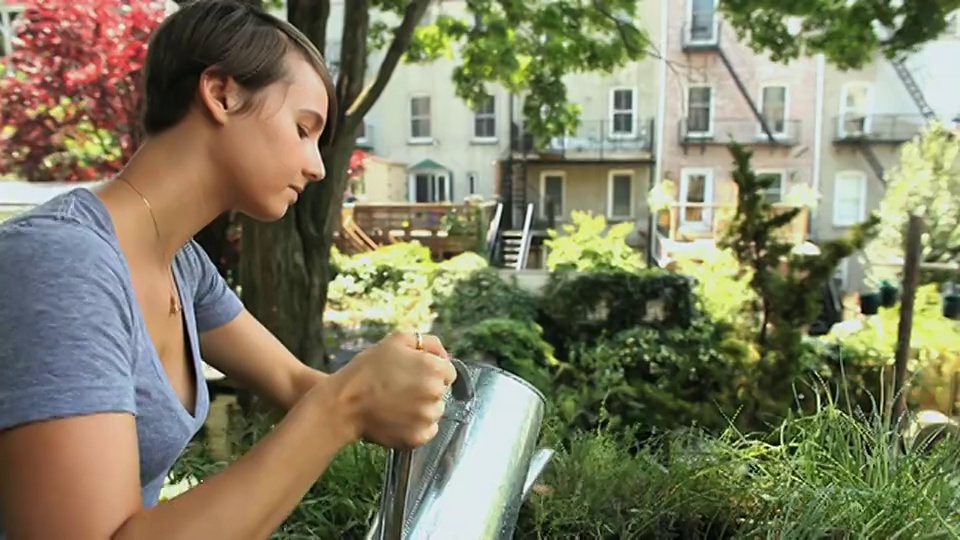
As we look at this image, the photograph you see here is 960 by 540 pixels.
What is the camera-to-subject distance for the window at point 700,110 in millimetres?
15773

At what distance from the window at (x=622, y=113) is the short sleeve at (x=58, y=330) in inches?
644

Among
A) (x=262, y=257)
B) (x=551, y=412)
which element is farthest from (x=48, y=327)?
(x=262, y=257)

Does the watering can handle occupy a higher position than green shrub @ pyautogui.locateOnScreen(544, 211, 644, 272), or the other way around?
the watering can handle

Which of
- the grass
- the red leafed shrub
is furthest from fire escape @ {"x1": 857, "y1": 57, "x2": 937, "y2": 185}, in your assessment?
the grass

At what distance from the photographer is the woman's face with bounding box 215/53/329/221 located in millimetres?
824

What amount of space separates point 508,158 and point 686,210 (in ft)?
13.3

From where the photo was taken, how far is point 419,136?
1753 centimetres

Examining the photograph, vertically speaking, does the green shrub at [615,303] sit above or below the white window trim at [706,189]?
below

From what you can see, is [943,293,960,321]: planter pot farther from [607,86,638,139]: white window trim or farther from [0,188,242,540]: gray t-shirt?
[607,86,638,139]: white window trim

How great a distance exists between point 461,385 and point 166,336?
14.4 inches

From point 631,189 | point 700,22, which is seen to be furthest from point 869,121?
point 631,189

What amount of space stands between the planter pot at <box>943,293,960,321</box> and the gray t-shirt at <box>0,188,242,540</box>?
822 cm

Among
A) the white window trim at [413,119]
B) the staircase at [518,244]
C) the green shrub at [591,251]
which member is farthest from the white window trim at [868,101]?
the white window trim at [413,119]

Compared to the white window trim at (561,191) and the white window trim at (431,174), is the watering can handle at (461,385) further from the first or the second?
the white window trim at (431,174)
